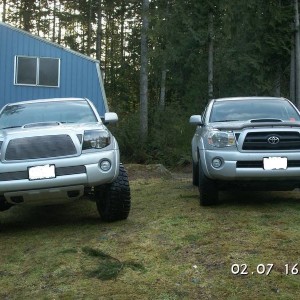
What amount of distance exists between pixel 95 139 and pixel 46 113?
1.39m

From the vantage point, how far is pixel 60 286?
12.9 ft

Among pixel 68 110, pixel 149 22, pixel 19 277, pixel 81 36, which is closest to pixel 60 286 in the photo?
pixel 19 277

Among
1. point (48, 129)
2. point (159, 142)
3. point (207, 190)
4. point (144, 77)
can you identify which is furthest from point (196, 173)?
point (144, 77)

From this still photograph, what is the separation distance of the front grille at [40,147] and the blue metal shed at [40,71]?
11969 millimetres

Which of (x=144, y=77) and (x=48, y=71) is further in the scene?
(x=144, y=77)

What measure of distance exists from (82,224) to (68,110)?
1.69 meters

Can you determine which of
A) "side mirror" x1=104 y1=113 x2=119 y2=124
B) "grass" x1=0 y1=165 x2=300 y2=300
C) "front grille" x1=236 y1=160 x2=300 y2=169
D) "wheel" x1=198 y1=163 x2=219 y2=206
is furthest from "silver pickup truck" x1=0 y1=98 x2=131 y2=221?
"front grille" x1=236 y1=160 x2=300 y2=169

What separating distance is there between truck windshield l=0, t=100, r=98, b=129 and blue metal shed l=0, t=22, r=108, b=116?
34.3 feet

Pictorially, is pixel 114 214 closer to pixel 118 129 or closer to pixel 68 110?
pixel 68 110

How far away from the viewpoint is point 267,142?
607 centimetres

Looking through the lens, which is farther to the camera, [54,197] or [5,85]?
[5,85]

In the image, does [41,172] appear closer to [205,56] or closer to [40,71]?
[40,71]

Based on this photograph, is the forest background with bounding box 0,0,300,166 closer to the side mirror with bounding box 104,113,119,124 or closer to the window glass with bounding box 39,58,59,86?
the window glass with bounding box 39,58,59,86

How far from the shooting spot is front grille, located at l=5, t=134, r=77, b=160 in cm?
532
